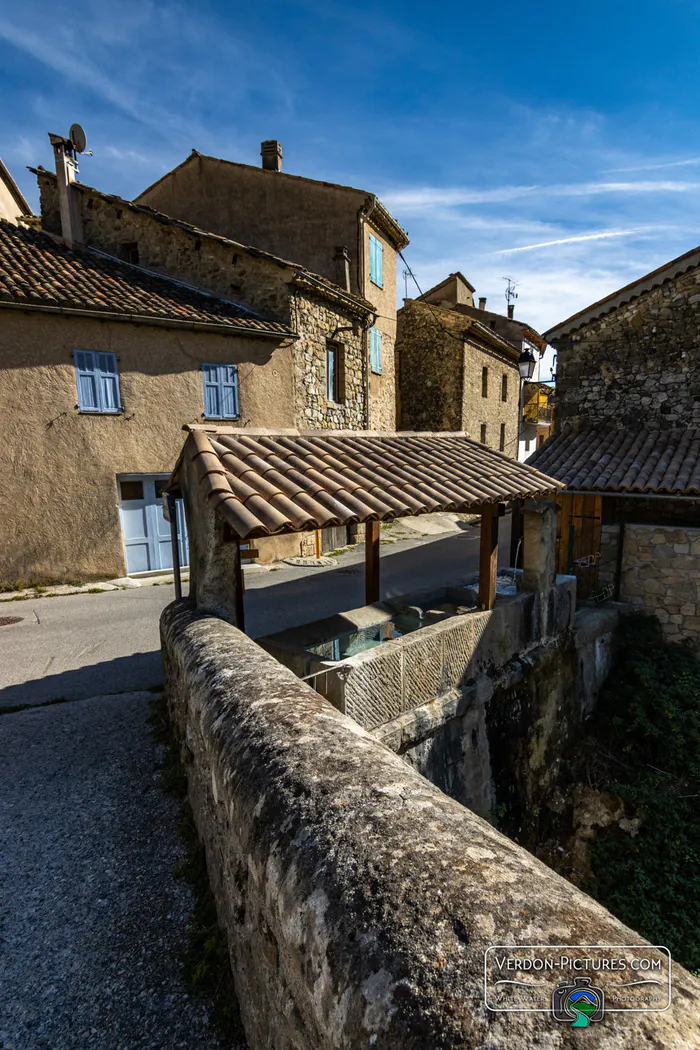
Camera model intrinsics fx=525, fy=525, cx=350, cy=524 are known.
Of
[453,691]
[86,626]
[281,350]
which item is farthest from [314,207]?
[453,691]

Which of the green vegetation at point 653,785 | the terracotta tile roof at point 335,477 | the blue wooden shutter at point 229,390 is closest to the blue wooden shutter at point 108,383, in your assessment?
the blue wooden shutter at point 229,390

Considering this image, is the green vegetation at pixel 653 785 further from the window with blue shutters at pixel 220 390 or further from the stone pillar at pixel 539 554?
the window with blue shutters at pixel 220 390

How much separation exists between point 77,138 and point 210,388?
7.27 metres

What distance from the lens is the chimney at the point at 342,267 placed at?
15.6 metres

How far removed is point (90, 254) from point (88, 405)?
4.94 meters

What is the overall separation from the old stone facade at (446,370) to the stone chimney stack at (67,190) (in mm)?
12452

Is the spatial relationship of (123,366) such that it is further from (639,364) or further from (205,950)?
(205,950)

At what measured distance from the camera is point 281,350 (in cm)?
1316

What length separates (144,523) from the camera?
12.0 m

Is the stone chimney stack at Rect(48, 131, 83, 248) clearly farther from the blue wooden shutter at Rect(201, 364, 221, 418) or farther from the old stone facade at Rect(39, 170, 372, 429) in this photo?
the blue wooden shutter at Rect(201, 364, 221, 418)

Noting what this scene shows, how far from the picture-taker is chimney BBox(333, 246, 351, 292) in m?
15.6

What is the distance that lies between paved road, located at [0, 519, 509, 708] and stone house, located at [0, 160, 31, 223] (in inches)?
498

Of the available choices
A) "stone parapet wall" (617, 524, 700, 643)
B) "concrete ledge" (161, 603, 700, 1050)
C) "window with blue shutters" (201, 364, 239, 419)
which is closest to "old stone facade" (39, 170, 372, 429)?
"window with blue shutters" (201, 364, 239, 419)

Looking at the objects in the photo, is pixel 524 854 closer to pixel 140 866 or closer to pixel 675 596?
pixel 140 866
